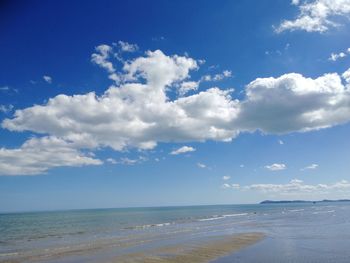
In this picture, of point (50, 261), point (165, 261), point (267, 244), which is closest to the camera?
point (165, 261)

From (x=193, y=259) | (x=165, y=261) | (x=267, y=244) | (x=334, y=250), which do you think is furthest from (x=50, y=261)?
(x=334, y=250)

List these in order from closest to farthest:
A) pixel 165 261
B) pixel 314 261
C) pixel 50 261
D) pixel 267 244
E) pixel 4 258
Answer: pixel 314 261 → pixel 165 261 → pixel 50 261 → pixel 4 258 → pixel 267 244

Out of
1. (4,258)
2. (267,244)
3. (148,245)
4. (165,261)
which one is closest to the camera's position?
(165,261)

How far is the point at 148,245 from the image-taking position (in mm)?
30125

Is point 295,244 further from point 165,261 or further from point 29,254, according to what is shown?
point 29,254

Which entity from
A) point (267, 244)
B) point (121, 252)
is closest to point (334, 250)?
point (267, 244)

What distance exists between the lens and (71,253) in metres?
26.6

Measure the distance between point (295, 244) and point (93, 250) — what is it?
14.8 metres

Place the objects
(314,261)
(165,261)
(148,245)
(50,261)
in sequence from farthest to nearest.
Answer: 1. (148,245)
2. (50,261)
3. (165,261)
4. (314,261)

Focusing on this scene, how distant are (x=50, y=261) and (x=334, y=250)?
694 inches

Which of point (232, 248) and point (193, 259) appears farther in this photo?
point (232, 248)

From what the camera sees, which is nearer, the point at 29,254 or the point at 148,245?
the point at 29,254

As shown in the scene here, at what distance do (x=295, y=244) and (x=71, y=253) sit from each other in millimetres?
16062

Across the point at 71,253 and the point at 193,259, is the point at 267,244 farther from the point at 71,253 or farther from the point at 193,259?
the point at 71,253
